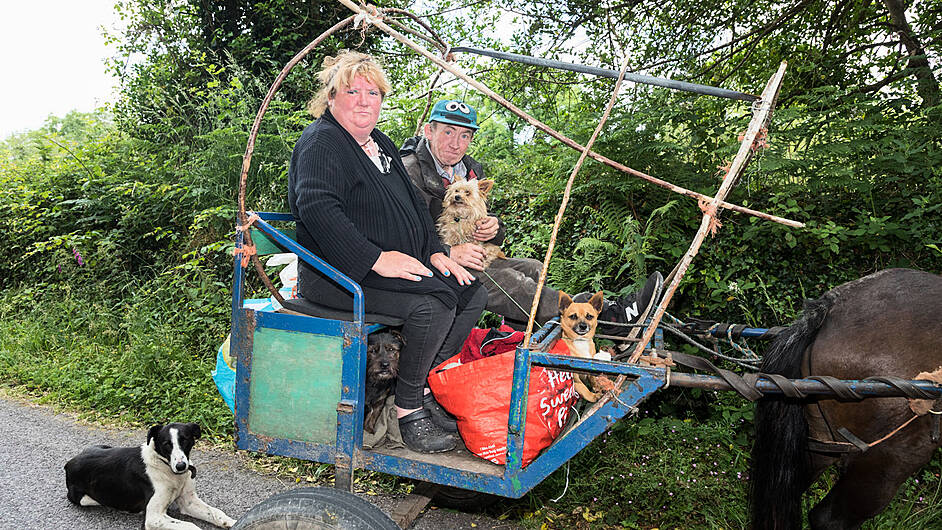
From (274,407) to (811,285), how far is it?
4091 mm

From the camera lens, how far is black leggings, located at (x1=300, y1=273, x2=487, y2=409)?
9.04 feet

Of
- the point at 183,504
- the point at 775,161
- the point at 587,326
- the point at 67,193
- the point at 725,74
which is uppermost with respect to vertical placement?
the point at 725,74

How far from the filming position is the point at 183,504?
3713 millimetres

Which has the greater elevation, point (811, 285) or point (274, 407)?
point (811, 285)

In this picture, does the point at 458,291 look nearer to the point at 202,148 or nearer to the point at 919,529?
the point at 919,529

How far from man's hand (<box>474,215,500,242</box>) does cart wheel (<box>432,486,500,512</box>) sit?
1560 mm

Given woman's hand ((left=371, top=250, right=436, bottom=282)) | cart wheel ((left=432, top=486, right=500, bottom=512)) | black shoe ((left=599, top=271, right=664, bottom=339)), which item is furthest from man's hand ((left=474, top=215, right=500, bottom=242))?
cart wheel ((left=432, top=486, right=500, bottom=512))

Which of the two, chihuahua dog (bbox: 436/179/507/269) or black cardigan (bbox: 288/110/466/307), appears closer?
black cardigan (bbox: 288/110/466/307)

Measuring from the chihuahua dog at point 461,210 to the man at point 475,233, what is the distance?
0.06m

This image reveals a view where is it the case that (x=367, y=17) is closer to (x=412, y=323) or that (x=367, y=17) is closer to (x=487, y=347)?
(x=412, y=323)

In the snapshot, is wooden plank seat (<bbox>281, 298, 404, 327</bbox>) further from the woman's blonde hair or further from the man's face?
the man's face

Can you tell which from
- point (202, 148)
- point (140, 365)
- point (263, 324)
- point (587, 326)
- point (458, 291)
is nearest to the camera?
point (263, 324)

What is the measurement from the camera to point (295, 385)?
2.61 meters

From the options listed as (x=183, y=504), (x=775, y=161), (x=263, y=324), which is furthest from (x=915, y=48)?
(x=183, y=504)
